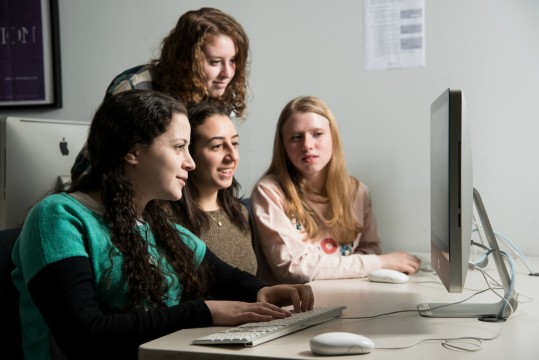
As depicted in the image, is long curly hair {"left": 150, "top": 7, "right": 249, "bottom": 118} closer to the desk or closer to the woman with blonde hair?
the woman with blonde hair

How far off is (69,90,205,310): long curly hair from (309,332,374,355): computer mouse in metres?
0.44

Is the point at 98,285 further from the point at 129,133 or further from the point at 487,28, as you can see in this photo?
the point at 487,28

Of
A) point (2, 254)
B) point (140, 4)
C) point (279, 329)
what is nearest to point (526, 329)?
point (279, 329)

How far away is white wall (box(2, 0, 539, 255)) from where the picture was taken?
244 cm

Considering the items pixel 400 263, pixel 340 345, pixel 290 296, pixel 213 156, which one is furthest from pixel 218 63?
pixel 340 345

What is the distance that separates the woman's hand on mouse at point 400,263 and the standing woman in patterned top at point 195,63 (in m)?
0.75

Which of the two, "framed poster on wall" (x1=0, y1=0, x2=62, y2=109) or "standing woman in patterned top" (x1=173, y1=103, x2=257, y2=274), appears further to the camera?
"framed poster on wall" (x1=0, y1=0, x2=62, y2=109)

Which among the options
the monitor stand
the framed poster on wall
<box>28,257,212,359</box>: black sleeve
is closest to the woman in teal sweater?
<box>28,257,212,359</box>: black sleeve

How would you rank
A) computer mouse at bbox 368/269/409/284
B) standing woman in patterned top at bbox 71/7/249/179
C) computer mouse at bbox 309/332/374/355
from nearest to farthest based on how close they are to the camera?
computer mouse at bbox 309/332/374/355
computer mouse at bbox 368/269/409/284
standing woman in patterned top at bbox 71/7/249/179

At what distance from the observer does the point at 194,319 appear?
1.31m

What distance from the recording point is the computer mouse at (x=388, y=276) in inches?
73.3

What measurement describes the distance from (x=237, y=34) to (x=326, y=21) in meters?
0.46

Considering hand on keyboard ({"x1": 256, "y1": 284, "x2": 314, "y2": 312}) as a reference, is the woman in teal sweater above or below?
above

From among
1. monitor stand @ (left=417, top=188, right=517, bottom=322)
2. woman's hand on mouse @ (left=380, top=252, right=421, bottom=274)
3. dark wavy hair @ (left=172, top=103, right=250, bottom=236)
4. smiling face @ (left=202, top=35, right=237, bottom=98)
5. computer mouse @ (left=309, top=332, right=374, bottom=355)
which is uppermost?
smiling face @ (left=202, top=35, right=237, bottom=98)
